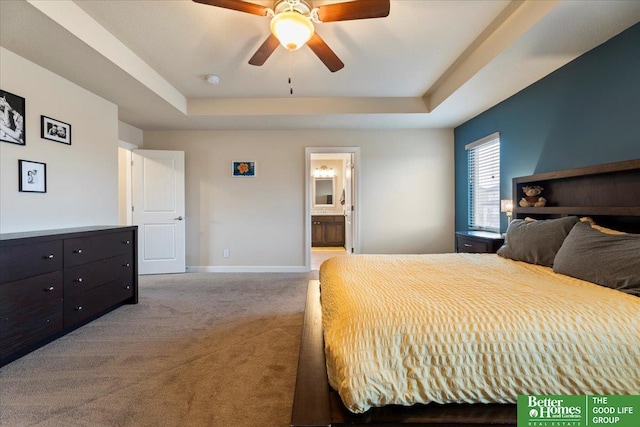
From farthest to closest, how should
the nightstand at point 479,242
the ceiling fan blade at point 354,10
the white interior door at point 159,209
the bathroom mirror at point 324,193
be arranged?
the bathroom mirror at point 324,193, the white interior door at point 159,209, the nightstand at point 479,242, the ceiling fan blade at point 354,10

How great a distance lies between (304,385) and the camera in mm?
1103

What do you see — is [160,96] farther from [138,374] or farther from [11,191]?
[138,374]

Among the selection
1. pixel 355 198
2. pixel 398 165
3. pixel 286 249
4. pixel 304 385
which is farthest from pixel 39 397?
pixel 398 165

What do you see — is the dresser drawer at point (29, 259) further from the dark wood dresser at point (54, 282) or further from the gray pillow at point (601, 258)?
the gray pillow at point (601, 258)

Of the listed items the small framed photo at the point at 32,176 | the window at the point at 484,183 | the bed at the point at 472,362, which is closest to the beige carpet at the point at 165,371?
the bed at the point at 472,362

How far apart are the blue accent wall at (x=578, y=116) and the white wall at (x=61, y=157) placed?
4836mm

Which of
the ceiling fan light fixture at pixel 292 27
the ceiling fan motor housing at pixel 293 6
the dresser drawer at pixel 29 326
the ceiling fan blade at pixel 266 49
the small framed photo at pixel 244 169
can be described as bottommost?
the dresser drawer at pixel 29 326

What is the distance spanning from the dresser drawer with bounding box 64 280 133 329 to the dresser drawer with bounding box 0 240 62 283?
0.35 m

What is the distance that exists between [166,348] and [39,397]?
69 cm

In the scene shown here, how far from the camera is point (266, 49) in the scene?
2.28m

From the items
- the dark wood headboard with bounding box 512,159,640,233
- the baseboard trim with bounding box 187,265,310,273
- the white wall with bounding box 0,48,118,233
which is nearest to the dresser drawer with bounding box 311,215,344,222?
the baseboard trim with bounding box 187,265,310,273

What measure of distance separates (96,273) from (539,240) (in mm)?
3814

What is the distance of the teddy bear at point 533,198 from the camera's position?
2.65m

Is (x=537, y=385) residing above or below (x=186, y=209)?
below
